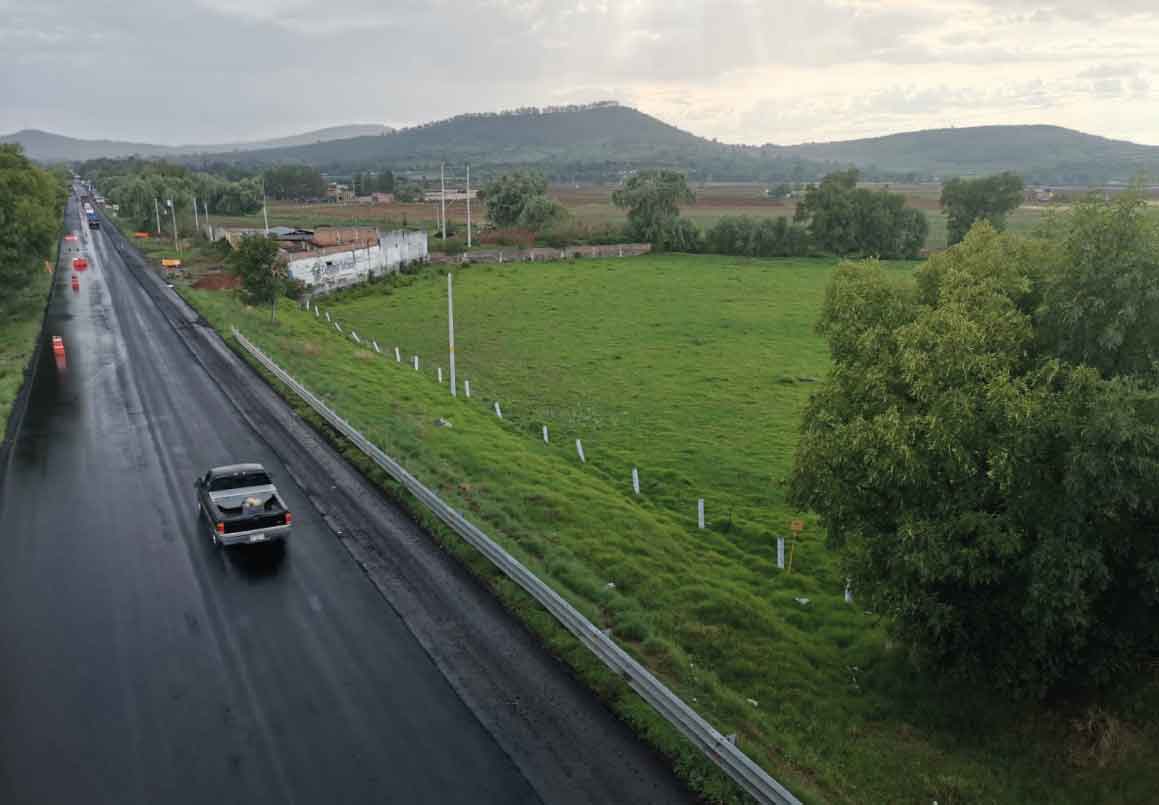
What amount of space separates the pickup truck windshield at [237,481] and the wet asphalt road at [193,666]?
1.21 meters

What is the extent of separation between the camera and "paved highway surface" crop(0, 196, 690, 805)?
12.2 metres

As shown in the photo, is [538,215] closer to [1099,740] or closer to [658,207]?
[658,207]

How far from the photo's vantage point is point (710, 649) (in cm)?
1634

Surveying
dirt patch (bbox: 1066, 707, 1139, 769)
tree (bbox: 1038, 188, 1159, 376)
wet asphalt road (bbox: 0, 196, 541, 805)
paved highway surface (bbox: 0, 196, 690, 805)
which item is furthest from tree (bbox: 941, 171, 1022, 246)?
wet asphalt road (bbox: 0, 196, 541, 805)

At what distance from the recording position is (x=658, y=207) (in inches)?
3866

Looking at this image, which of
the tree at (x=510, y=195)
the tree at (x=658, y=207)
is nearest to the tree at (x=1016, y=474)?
the tree at (x=658, y=207)

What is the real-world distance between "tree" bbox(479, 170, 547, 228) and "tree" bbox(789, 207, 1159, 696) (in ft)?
307

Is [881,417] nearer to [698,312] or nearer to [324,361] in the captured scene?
[324,361]

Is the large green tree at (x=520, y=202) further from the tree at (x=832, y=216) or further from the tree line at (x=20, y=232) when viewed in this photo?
the tree line at (x=20, y=232)

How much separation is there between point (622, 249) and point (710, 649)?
81.2 m

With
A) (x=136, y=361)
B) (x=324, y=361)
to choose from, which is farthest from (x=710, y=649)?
(x=136, y=361)

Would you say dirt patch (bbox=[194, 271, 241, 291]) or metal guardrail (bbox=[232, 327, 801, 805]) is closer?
metal guardrail (bbox=[232, 327, 801, 805])

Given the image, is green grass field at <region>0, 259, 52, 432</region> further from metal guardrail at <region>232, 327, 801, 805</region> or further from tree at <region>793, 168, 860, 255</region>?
tree at <region>793, 168, 860, 255</region>

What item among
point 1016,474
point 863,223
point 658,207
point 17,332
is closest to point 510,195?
point 658,207
